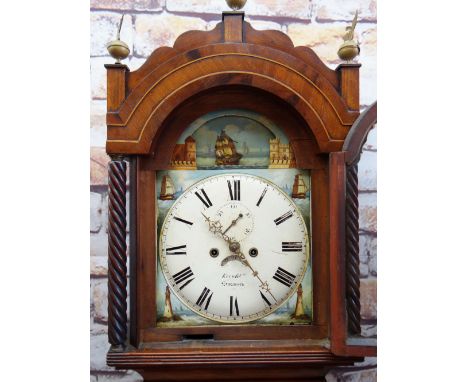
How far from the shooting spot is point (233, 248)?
2.65 feet

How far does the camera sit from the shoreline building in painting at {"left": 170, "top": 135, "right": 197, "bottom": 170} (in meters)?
0.82

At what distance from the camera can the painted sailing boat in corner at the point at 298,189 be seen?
2.72 feet

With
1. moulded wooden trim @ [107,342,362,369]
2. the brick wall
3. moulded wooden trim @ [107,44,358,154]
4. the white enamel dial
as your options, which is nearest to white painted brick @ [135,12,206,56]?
the brick wall

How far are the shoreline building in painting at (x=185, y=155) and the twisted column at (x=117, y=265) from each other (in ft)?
0.36

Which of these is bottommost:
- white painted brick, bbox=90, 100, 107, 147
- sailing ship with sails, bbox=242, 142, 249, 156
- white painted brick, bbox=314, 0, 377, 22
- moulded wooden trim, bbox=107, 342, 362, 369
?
moulded wooden trim, bbox=107, 342, 362, 369

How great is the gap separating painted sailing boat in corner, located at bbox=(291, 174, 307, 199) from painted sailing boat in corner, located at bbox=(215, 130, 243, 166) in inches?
4.4

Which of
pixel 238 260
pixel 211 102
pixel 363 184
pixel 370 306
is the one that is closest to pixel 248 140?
pixel 211 102

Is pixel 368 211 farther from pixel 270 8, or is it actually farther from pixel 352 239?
pixel 270 8

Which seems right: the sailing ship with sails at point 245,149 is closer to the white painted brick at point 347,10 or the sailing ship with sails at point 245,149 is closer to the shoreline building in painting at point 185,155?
the shoreline building in painting at point 185,155

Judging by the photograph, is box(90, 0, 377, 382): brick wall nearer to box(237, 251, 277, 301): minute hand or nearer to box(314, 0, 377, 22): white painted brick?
box(314, 0, 377, 22): white painted brick

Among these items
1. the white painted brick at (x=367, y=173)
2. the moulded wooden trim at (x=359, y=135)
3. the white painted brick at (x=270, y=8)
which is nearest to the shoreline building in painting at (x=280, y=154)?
the moulded wooden trim at (x=359, y=135)

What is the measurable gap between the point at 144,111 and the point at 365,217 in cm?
54

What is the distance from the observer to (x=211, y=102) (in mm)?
819

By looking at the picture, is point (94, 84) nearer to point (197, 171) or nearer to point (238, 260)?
point (197, 171)
